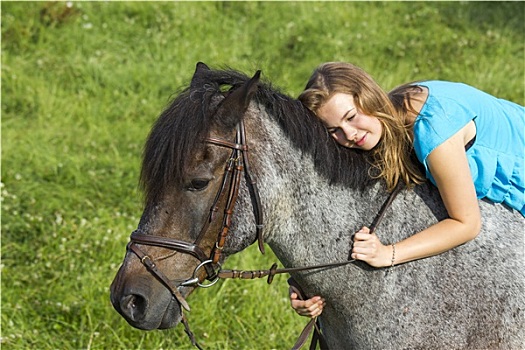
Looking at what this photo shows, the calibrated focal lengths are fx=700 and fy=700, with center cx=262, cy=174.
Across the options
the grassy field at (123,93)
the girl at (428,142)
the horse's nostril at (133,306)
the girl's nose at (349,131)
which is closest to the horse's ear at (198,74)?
the girl at (428,142)

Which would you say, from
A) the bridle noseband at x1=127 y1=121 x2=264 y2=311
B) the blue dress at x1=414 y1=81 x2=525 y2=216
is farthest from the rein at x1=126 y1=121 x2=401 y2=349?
the blue dress at x1=414 y1=81 x2=525 y2=216

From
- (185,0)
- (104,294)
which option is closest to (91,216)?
(104,294)

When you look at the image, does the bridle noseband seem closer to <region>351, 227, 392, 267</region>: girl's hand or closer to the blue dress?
<region>351, 227, 392, 267</region>: girl's hand

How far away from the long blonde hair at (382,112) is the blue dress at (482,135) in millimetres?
97

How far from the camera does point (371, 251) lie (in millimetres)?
2654

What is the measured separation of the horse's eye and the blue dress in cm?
81

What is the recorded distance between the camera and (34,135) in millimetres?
7434

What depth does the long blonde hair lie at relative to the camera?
2.71 metres

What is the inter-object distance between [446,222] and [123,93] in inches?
249

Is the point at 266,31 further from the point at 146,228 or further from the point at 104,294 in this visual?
the point at 146,228

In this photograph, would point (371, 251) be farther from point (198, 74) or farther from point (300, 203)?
point (198, 74)

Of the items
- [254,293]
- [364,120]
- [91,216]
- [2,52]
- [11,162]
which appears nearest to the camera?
[364,120]

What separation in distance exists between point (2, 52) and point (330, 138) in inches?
300

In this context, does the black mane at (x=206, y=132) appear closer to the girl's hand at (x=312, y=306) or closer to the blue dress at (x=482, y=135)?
the blue dress at (x=482, y=135)
